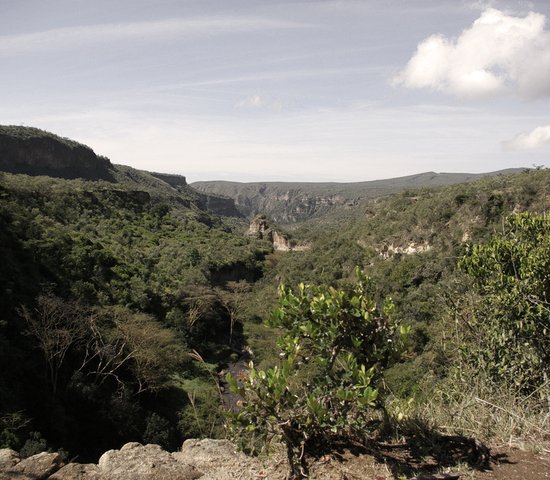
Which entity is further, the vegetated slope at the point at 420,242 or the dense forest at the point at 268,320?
the vegetated slope at the point at 420,242

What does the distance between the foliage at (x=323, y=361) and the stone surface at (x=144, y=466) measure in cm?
105

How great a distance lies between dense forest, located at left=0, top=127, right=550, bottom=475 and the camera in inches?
173

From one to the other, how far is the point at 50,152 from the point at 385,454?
107 metres

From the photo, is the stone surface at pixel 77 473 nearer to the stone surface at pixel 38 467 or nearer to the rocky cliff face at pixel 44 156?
the stone surface at pixel 38 467

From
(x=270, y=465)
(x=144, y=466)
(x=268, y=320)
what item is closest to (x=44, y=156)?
(x=144, y=466)

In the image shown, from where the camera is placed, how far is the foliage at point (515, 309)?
6539 millimetres

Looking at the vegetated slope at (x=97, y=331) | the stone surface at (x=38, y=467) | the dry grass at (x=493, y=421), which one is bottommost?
the vegetated slope at (x=97, y=331)

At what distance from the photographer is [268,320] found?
439 centimetres

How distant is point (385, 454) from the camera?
4555mm

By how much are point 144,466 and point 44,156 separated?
10351cm

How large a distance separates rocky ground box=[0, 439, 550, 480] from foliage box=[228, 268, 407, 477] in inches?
11.8

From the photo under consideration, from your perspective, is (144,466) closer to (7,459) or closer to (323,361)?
(7,459)

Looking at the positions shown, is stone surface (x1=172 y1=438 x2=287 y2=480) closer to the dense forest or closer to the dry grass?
the dense forest

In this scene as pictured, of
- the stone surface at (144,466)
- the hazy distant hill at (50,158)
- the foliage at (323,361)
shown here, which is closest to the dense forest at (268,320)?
the foliage at (323,361)
